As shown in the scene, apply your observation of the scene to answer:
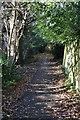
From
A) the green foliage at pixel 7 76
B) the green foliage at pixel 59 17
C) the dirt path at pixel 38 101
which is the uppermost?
the green foliage at pixel 59 17

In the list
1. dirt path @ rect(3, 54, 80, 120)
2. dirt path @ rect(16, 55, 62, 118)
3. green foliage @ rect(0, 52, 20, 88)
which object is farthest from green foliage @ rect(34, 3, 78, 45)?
green foliage @ rect(0, 52, 20, 88)

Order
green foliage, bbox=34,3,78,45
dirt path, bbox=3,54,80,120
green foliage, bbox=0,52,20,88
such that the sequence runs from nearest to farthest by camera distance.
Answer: dirt path, bbox=3,54,80,120, green foliage, bbox=34,3,78,45, green foliage, bbox=0,52,20,88

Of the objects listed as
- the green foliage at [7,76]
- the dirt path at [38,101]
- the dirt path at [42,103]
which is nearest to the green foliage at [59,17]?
the dirt path at [42,103]

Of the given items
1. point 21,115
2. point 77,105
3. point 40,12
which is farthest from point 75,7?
point 21,115

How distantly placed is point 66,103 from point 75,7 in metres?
2.82

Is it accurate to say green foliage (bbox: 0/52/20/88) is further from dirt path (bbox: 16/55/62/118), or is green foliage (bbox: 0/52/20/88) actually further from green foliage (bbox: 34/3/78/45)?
green foliage (bbox: 34/3/78/45)

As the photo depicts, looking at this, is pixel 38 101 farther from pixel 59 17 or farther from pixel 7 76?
pixel 59 17

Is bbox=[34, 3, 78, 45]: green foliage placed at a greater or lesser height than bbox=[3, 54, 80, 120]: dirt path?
greater

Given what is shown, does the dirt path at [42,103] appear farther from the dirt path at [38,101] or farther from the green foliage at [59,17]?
the green foliage at [59,17]

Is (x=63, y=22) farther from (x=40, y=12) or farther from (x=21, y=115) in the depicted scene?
(x=21, y=115)

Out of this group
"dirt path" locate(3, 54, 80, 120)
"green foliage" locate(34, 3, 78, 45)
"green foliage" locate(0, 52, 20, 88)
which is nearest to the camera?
"dirt path" locate(3, 54, 80, 120)

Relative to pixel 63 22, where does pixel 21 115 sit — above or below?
below

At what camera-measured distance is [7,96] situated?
21.2 feet

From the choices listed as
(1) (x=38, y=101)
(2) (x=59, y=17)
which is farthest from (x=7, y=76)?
(2) (x=59, y=17)
